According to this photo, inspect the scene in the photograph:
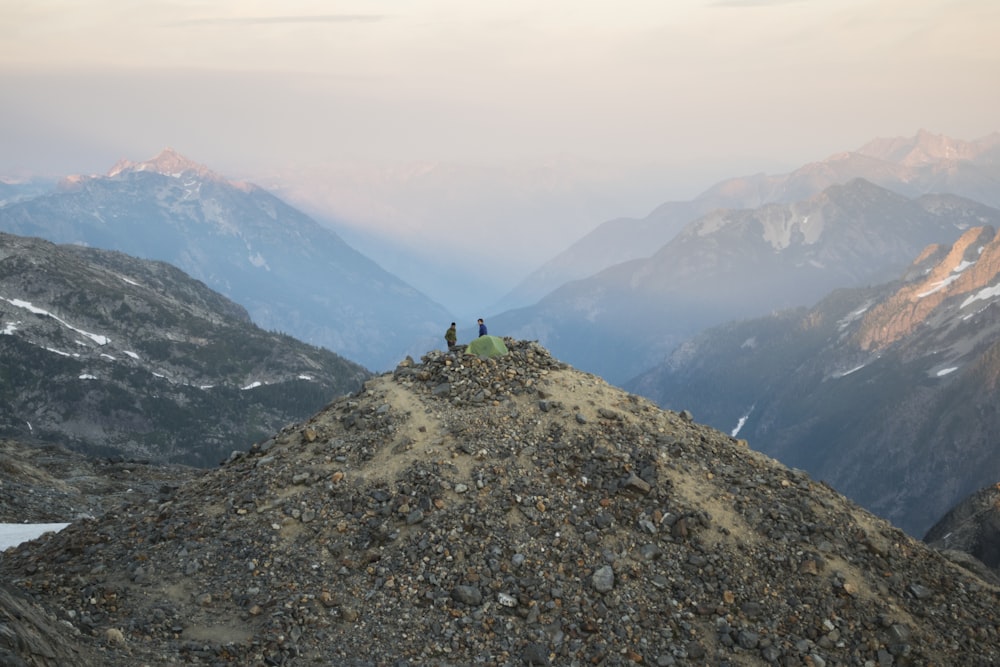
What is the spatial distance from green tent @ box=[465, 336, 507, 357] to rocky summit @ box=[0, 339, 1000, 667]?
267 centimetres

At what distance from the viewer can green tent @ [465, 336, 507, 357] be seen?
33069mm

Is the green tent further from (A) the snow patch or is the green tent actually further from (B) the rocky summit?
(A) the snow patch

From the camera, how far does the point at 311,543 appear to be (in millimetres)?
25000

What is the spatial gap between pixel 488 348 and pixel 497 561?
445 inches

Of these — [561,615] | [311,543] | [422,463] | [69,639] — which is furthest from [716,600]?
[69,639]

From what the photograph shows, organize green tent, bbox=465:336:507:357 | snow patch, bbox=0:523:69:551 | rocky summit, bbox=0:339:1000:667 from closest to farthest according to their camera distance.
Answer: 1. rocky summit, bbox=0:339:1000:667
2. snow patch, bbox=0:523:69:551
3. green tent, bbox=465:336:507:357

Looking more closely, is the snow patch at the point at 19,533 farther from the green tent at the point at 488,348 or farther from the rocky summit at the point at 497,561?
the green tent at the point at 488,348

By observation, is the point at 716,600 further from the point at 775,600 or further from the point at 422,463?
the point at 422,463

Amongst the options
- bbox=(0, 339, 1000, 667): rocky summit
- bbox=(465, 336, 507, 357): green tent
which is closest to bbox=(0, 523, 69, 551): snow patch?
bbox=(0, 339, 1000, 667): rocky summit

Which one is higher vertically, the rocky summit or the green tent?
the green tent

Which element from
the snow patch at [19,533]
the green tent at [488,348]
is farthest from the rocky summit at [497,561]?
the snow patch at [19,533]

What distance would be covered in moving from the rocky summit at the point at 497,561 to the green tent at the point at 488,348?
8.74 ft

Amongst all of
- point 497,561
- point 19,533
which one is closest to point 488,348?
point 497,561

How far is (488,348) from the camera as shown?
33.3m
